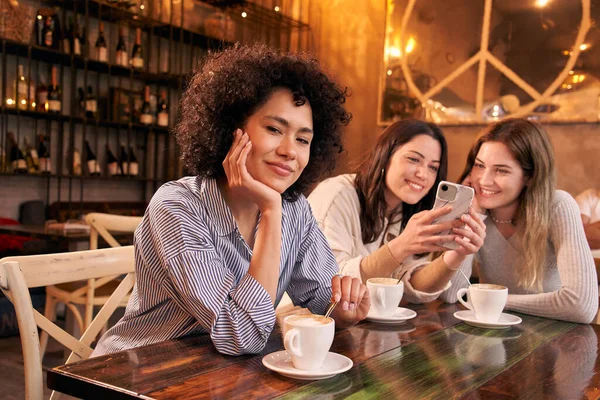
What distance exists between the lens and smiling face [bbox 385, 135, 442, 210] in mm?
2151

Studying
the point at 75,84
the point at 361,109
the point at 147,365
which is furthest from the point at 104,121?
the point at 147,365

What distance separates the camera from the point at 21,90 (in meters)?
4.27

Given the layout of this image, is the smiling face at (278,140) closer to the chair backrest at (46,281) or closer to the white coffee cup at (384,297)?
the white coffee cup at (384,297)

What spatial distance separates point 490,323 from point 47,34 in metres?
3.98

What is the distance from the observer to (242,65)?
4.58ft

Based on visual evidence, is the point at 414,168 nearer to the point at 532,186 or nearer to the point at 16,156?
the point at 532,186

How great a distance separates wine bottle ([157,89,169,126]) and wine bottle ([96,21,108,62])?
2.08ft

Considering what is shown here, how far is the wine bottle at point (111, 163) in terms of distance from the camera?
15.9ft

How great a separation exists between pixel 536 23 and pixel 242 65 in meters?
4.11

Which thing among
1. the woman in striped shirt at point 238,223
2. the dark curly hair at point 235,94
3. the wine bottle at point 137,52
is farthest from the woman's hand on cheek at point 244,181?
the wine bottle at point 137,52

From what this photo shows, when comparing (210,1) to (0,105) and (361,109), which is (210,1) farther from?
(0,105)

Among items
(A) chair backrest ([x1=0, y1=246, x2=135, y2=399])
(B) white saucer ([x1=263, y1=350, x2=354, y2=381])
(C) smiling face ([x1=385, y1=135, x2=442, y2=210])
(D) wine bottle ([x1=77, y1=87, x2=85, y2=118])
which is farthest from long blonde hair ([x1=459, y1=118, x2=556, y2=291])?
(D) wine bottle ([x1=77, y1=87, x2=85, y2=118])

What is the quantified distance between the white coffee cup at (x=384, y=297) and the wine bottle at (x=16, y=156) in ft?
11.6

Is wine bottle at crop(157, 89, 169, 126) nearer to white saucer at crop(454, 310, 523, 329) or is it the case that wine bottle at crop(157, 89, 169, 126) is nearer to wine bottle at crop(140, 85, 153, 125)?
wine bottle at crop(140, 85, 153, 125)
